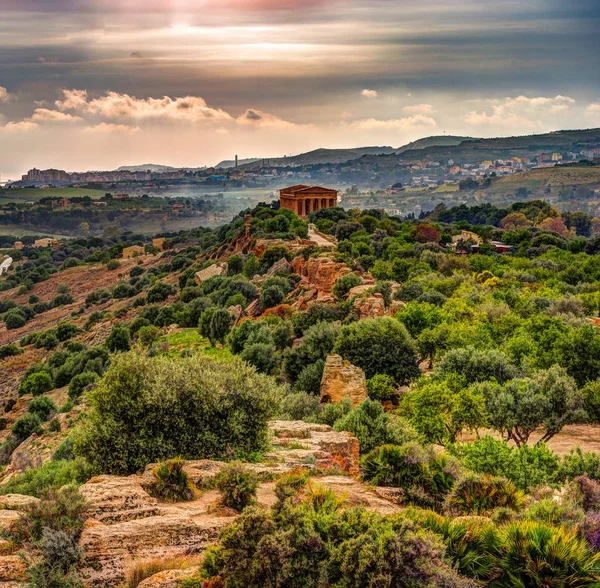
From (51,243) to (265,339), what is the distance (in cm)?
11792

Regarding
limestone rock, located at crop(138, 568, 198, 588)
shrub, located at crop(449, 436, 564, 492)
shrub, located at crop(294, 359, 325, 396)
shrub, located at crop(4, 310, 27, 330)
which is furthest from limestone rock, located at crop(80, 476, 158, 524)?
shrub, located at crop(4, 310, 27, 330)

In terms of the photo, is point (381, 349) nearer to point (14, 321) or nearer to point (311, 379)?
point (311, 379)

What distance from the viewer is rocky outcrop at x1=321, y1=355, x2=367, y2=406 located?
819 inches

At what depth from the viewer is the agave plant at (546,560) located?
21.6 ft

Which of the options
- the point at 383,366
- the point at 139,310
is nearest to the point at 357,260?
the point at 139,310

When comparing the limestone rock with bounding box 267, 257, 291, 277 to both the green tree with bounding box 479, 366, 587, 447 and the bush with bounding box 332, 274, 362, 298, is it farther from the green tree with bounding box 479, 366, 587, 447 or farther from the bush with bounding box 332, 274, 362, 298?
the green tree with bounding box 479, 366, 587, 447

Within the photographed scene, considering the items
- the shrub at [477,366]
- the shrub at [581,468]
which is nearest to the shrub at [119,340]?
the shrub at [477,366]

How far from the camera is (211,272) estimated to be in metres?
57.6

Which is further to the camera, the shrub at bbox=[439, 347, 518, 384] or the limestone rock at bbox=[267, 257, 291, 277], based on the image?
the limestone rock at bbox=[267, 257, 291, 277]

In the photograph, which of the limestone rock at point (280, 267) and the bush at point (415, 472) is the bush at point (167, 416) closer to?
the bush at point (415, 472)

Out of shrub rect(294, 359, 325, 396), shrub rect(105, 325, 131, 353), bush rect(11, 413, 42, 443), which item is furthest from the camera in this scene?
shrub rect(105, 325, 131, 353)

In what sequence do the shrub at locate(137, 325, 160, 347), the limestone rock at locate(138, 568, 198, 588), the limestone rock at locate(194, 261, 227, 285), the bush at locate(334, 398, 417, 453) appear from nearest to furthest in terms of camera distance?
the limestone rock at locate(138, 568, 198, 588) < the bush at locate(334, 398, 417, 453) < the shrub at locate(137, 325, 160, 347) < the limestone rock at locate(194, 261, 227, 285)

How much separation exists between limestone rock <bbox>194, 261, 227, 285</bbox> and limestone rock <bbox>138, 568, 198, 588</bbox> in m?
48.8

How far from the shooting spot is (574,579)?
6500 millimetres
